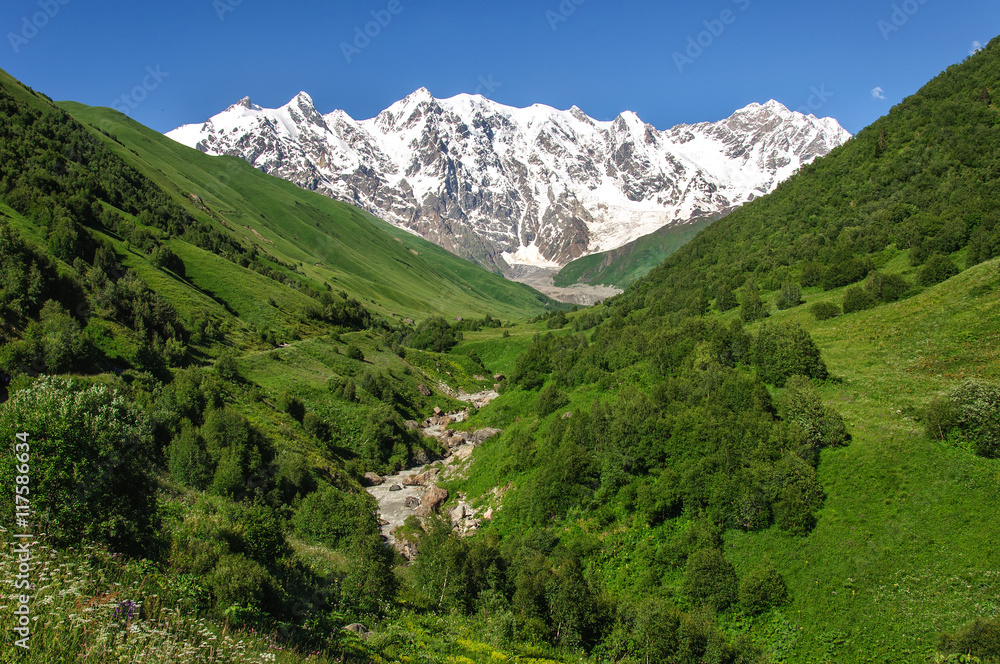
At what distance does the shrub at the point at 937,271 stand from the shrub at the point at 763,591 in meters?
43.9

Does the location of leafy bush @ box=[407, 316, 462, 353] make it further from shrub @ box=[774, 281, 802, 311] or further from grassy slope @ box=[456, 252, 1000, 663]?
grassy slope @ box=[456, 252, 1000, 663]

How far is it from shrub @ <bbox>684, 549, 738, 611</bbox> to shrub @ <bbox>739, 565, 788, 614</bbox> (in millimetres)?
998

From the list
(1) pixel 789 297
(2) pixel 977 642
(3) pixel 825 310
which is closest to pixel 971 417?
(2) pixel 977 642

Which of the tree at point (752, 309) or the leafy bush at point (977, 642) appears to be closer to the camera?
the leafy bush at point (977, 642)

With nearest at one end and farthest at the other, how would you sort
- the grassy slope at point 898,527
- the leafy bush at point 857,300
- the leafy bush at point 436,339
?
the grassy slope at point 898,527
the leafy bush at point 857,300
the leafy bush at point 436,339

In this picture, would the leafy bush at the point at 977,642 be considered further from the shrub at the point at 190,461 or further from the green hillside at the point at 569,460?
the shrub at the point at 190,461

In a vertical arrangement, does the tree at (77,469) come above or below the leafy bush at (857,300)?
below

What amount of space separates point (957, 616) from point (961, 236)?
53260mm

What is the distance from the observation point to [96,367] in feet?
149

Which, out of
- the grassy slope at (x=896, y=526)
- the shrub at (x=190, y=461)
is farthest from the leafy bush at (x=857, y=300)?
the shrub at (x=190, y=461)

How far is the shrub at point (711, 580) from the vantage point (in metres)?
30.6

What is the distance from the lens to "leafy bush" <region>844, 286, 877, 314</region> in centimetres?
5481

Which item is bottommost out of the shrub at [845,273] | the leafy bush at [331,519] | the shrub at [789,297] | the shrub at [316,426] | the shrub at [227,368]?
the leafy bush at [331,519]

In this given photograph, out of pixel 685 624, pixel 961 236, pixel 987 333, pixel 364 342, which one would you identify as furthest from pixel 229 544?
pixel 364 342
